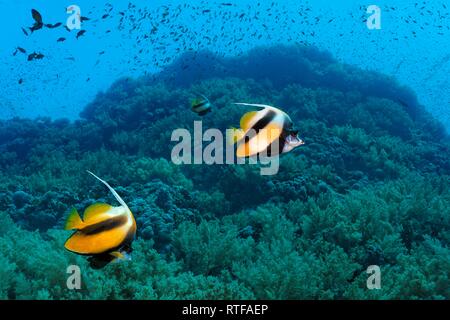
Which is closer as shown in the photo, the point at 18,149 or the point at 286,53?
the point at 18,149

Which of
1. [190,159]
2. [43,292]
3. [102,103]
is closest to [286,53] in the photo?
[102,103]

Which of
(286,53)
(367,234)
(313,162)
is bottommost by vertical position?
(367,234)

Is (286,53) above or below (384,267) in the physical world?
above

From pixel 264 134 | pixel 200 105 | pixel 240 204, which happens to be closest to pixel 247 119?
pixel 264 134

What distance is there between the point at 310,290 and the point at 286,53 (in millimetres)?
19763

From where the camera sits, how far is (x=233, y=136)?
2031mm

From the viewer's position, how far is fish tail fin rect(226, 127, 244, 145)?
6.61 feet

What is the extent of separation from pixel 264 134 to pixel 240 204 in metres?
6.57

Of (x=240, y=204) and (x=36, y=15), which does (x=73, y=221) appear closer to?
(x=36, y=15)

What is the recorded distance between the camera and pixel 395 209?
6.34 meters

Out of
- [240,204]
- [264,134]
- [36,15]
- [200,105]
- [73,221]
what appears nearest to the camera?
[73,221]

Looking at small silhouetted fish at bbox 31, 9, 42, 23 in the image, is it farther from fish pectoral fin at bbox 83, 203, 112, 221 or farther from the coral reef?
fish pectoral fin at bbox 83, 203, 112, 221

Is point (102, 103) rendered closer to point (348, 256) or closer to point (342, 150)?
point (342, 150)

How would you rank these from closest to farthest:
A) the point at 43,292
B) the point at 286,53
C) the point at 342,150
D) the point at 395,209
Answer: the point at 43,292
the point at 395,209
the point at 342,150
the point at 286,53
